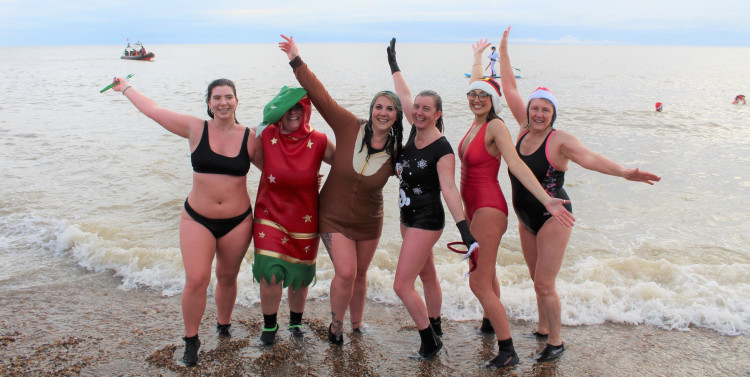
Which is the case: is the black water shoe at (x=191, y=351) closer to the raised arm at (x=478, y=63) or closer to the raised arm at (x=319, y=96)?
the raised arm at (x=319, y=96)

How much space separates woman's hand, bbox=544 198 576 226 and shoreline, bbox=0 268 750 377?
1379 millimetres

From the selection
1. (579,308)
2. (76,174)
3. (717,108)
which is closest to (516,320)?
(579,308)

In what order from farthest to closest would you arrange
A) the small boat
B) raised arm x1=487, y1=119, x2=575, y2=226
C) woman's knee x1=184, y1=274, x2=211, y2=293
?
the small boat, woman's knee x1=184, y1=274, x2=211, y2=293, raised arm x1=487, y1=119, x2=575, y2=226

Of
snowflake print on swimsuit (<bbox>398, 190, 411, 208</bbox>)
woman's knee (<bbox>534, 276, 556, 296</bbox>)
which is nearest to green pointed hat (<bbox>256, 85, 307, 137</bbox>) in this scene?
snowflake print on swimsuit (<bbox>398, 190, 411, 208</bbox>)

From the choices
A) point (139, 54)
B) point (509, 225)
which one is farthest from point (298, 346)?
point (139, 54)

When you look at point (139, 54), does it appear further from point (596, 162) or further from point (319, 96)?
point (596, 162)

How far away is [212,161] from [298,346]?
183cm

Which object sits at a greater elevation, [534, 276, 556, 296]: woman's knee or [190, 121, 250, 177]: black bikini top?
[190, 121, 250, 177]: black bikini top

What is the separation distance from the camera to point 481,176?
4.48 meters

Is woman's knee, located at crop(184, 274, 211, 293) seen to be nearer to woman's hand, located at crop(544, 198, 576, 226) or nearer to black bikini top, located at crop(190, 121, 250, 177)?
black bikini top, located at crop(190, 121, 250, 177)

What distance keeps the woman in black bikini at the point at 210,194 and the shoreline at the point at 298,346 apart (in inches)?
20.5

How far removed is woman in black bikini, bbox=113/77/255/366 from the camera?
4.30m

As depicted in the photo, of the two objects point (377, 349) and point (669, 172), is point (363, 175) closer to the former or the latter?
point (377, 349)

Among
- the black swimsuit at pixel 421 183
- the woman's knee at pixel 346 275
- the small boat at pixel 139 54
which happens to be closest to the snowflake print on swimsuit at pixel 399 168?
the black swimsuit at pixel 421 183
